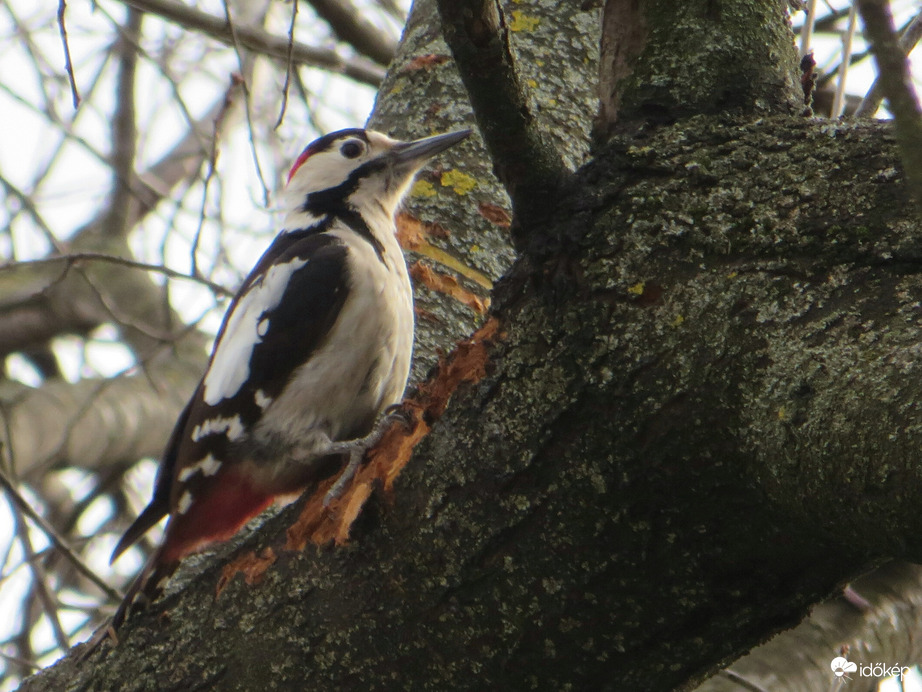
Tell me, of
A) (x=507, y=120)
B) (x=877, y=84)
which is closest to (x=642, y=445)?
(x=507, y=120)

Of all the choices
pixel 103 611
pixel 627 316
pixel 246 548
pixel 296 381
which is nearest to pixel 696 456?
pixel 627 316

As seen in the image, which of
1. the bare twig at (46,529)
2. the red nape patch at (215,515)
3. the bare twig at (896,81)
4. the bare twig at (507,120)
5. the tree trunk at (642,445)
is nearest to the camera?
the bare twig at (896,81)

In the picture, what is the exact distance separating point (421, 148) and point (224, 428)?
111 centimetres

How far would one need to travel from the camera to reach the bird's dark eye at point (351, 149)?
3496 millimetres

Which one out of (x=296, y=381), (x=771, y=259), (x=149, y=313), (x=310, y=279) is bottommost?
(x=771, y=259)

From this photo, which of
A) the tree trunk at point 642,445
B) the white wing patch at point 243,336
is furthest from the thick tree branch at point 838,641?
the white wing patch at point 243,336

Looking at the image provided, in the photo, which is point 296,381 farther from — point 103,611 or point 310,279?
point 103,611

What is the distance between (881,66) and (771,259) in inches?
29.9

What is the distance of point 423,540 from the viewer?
1690mm

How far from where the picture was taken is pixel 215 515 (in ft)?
8.54

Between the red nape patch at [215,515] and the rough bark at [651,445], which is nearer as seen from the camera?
the rough bark at [651,445]

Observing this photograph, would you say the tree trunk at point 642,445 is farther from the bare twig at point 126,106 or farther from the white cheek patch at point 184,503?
the bare twig at point 126,106

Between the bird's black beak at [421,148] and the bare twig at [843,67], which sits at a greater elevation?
the bird's black beak at [421,148]

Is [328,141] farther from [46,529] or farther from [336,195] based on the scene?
[46,529]
